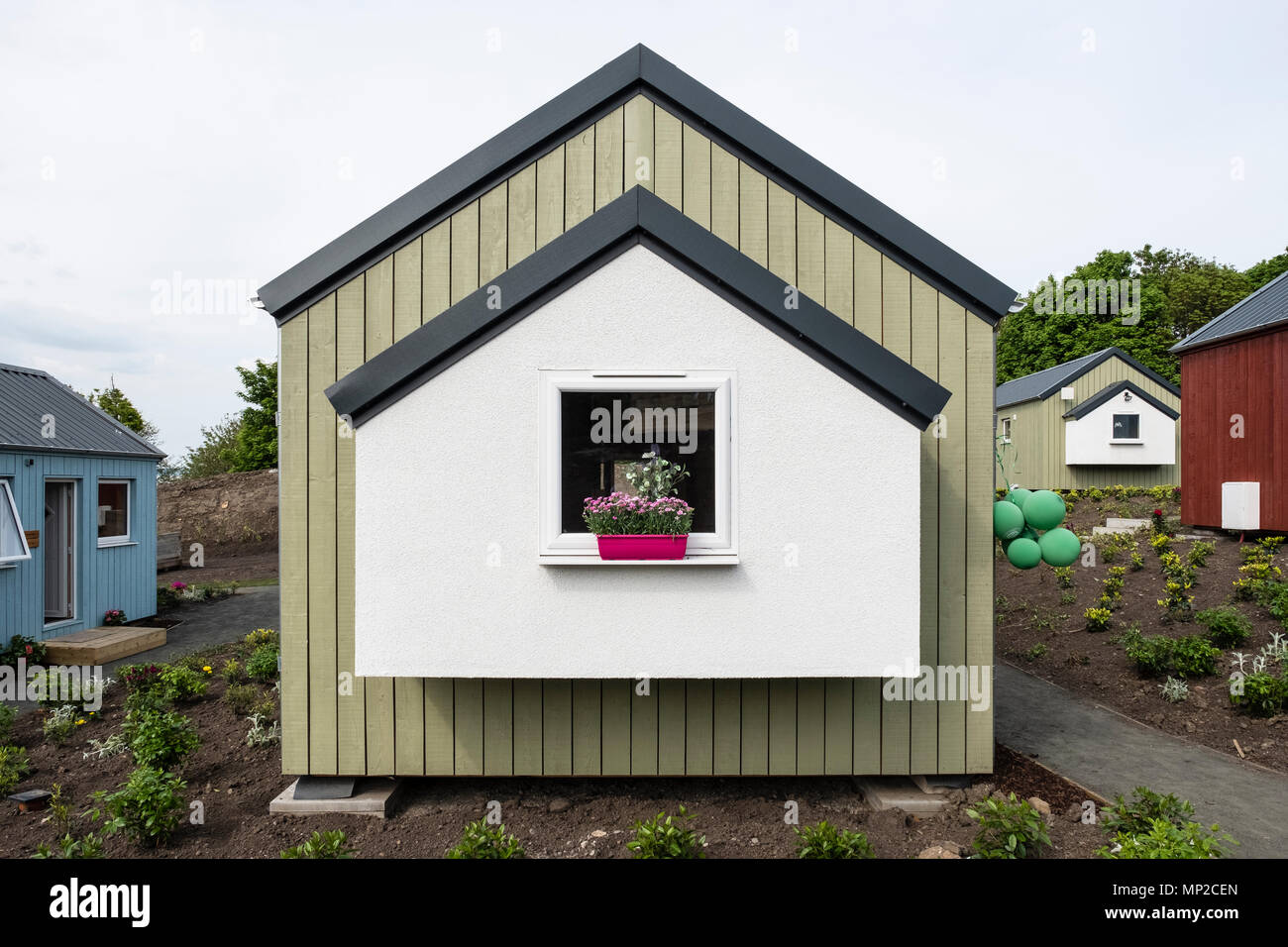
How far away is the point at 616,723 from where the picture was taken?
472 centimetres

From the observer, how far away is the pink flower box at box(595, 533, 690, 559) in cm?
390

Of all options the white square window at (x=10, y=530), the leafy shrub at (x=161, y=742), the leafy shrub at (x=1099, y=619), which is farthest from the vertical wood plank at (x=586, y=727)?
the white square window at (x=10, y=530)

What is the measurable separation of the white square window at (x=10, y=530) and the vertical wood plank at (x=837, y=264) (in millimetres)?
10515

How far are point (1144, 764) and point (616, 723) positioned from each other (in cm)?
446

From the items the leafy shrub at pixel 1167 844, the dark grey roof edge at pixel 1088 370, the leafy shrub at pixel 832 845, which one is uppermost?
the dark grey roof edge at pixel 1088 370

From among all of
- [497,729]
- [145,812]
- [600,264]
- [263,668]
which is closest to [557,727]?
[497,729]

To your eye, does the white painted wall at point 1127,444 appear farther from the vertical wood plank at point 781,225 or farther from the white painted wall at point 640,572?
the white painted wall at point 640,572

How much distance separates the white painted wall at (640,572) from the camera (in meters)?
4.02

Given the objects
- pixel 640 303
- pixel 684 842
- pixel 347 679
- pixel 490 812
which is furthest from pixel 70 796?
pixel 640 303

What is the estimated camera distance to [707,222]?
190 inches

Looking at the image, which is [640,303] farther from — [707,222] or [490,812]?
[490,812]

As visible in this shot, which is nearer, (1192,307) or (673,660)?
(673,660)

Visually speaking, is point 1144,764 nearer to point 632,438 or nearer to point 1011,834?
point 1011,834

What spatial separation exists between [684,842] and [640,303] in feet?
10.7
